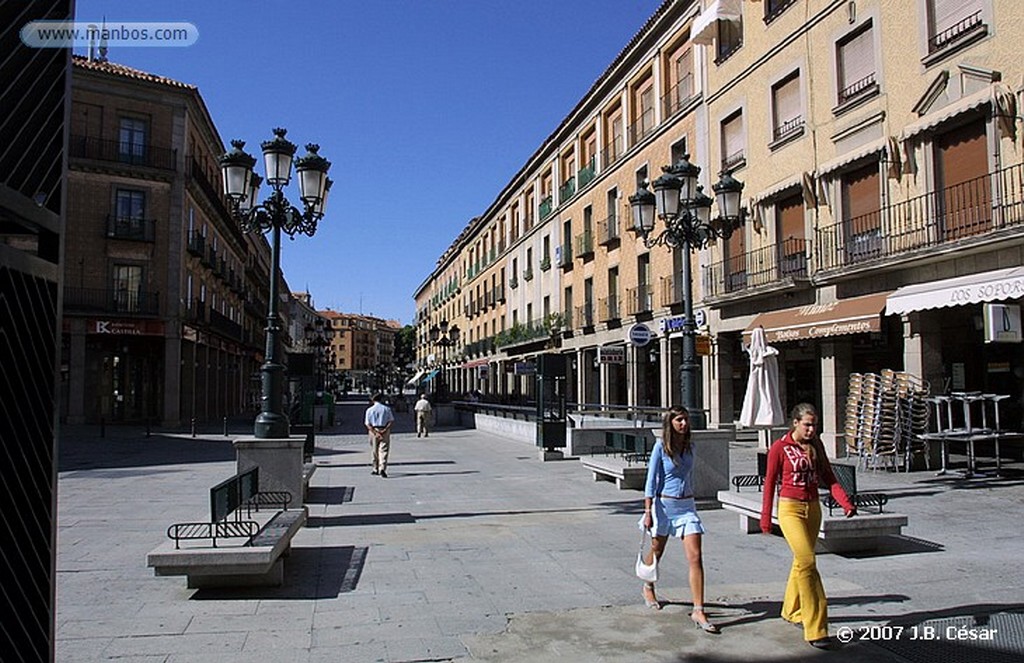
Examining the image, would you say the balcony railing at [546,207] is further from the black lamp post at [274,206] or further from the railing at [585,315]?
the black lamp post at [274,206]

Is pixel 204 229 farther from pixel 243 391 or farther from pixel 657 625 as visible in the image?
pixel 657 625

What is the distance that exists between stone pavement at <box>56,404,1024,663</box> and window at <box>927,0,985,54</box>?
767 cm

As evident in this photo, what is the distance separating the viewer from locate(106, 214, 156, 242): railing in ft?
98.9

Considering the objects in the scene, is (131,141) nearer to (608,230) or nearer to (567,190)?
(567,190)

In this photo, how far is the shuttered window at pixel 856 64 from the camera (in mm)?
16609

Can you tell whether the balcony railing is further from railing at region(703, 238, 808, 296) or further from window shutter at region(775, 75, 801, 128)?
window shutter at region(775, 75, 801, 128)

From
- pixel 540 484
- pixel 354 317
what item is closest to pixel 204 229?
pixel 540 484

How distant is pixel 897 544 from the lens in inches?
312

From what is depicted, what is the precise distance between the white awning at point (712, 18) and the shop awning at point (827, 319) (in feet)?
27.5

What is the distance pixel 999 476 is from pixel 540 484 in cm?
745

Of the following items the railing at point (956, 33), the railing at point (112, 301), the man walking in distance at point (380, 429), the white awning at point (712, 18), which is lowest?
the man walking in distance at point (380, 429)

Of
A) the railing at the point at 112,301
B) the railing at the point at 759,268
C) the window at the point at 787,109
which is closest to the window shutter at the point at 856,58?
the window at the point at 787,109

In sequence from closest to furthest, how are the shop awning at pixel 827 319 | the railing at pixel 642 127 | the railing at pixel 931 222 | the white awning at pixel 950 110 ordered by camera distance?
1. the railing at pixel 931 222
2. the white awning at pixel 950 110
3. the shop awning at pixel 827 319
4. the railing at pixel 642 127

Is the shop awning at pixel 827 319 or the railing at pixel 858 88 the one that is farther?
the railing at pixel 858 88
